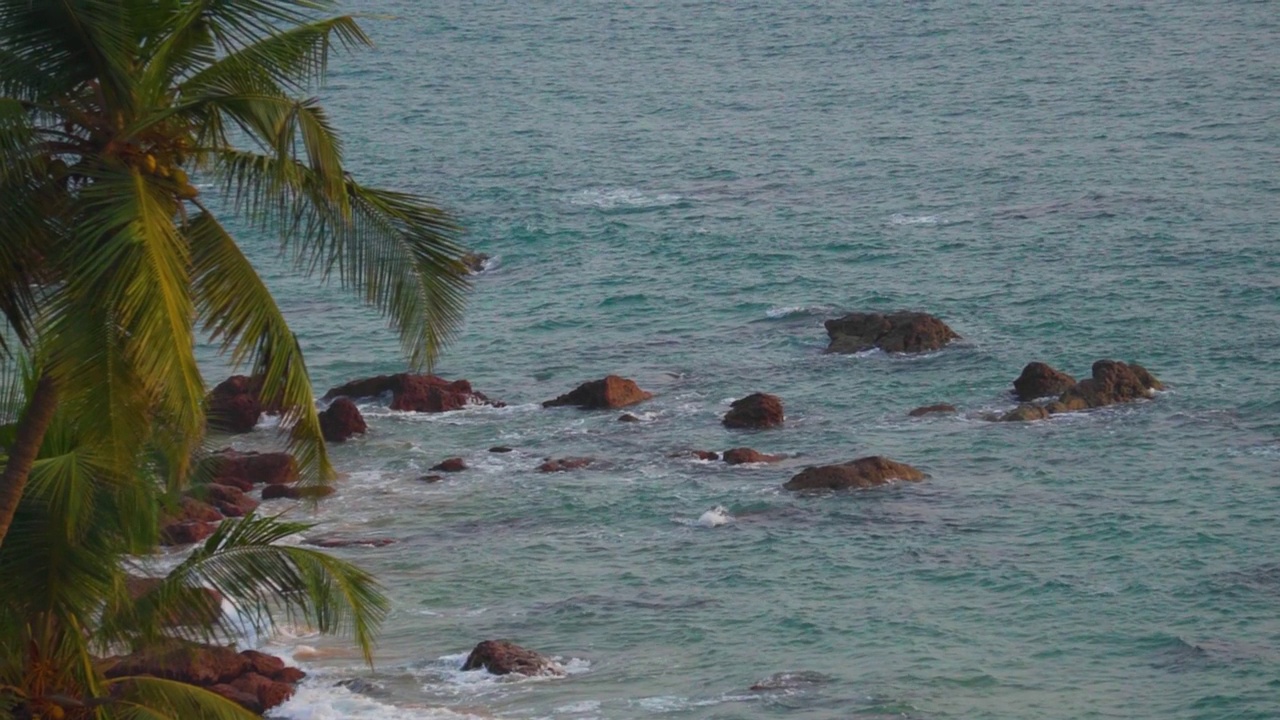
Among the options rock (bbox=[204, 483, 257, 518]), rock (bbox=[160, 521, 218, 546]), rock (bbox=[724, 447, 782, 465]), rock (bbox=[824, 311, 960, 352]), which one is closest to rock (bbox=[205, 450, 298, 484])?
rock (bbox=[204, 483, 257, 518])

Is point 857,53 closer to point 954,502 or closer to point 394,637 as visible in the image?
point 954,502

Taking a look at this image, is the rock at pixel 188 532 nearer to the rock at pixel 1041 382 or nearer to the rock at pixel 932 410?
the rock at pixel 932 410

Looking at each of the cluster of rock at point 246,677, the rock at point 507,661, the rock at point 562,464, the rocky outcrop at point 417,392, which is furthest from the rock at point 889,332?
the cluster of rock at point 246,677

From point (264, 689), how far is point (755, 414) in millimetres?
17889

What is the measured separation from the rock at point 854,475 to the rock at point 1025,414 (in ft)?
15.2

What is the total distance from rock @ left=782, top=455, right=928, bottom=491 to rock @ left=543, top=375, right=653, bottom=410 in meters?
7.59

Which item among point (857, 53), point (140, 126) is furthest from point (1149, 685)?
point (857, 53)

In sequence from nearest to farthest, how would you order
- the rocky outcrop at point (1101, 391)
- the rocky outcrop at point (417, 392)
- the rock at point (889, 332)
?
the rocky outcrop at point (1101, 391)
the rocky outcrop at point (417, 392)
the rock at point (889, 332)

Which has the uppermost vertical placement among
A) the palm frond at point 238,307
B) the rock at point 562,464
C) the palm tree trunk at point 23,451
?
the palm frond at point 238,307

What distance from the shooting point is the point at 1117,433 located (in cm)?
4041

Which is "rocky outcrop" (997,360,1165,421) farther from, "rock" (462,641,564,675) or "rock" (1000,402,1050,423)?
"rock" (462,641,564,675)

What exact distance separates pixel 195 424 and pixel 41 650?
12.5 ft

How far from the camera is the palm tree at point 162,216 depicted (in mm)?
11930

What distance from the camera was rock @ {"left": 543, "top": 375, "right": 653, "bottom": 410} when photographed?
4419cm
